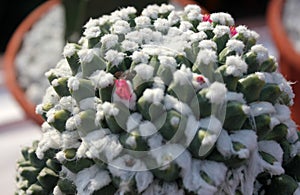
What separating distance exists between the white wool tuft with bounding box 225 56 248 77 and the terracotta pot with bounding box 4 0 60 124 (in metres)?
0.60

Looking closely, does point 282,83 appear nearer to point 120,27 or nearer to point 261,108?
point 261,108

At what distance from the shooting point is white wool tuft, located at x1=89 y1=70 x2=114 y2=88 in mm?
574

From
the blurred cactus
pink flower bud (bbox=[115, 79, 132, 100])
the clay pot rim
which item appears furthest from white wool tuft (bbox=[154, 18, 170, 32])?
the clay pot rim

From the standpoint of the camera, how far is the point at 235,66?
59cm

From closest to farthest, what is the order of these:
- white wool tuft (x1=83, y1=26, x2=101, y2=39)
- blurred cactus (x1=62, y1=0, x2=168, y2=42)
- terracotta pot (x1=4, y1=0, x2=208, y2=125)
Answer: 1. white wool tuft (x1=83, y1=26, x2=101, y2=39)
2. blurred cactus (x1=62, y1=0, x2=168, y2=42)
3. terracotta pot (x1=4, y1=0, x2=208, y2=125)

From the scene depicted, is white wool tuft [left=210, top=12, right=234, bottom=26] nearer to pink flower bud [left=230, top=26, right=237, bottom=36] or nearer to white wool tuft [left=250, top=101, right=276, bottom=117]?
pink flower bud [left=230, top=26, right=237, bottom=36]

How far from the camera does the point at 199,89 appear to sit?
1.87 ft

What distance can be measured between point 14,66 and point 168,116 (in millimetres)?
867

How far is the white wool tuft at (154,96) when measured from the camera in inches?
21.7

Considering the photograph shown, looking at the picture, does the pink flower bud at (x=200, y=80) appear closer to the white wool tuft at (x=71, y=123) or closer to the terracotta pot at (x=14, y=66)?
the white wool tuft at (x=71, y=123)

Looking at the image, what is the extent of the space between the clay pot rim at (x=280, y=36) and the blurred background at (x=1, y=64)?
0.55ft

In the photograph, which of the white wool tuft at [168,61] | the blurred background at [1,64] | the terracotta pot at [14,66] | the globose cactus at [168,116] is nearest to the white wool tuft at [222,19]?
the globose cactus at [168,116]

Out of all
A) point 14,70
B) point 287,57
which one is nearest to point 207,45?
point 287,57

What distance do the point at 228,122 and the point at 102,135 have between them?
0.12m
